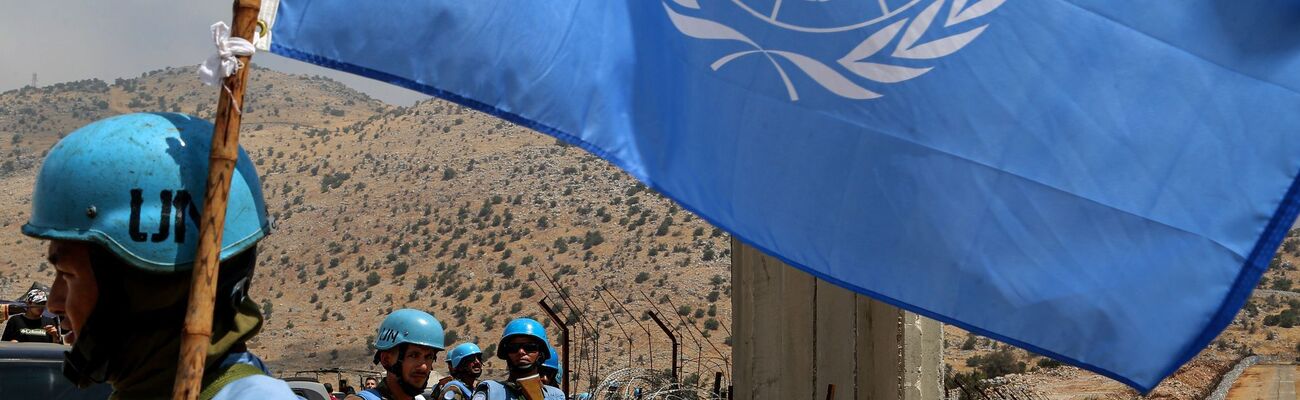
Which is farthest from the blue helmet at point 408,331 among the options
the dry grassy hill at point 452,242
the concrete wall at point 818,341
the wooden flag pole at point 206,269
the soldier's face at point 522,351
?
the dry grassy hill at point 452,242

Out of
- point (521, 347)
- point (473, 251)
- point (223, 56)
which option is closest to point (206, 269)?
point (223, 56)

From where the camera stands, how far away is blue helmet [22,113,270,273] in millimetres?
2146

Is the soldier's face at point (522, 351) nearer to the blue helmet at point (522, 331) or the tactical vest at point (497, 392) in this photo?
the blue helmet at point (522, 331)

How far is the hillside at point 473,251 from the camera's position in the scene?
42688mm

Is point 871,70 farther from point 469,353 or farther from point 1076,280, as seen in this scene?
point 469,353

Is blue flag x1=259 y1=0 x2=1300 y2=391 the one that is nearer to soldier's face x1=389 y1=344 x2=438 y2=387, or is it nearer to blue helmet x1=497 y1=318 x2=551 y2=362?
soldier's face x1=389 y1=344 x2=438 y2=387

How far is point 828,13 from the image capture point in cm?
370

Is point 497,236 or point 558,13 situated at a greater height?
point 497,236

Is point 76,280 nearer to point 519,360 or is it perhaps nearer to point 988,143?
point 988,143

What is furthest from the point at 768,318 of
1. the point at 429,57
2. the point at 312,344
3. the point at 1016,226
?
the point at 312,344

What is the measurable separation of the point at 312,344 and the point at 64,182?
48489mm

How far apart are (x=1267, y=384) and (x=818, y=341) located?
18.3 metres

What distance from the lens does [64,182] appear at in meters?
2.20

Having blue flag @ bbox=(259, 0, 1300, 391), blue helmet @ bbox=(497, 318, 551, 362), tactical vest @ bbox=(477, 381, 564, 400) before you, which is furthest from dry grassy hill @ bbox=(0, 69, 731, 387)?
blue flag @ bbox=(259, 0, 1300, 391)
